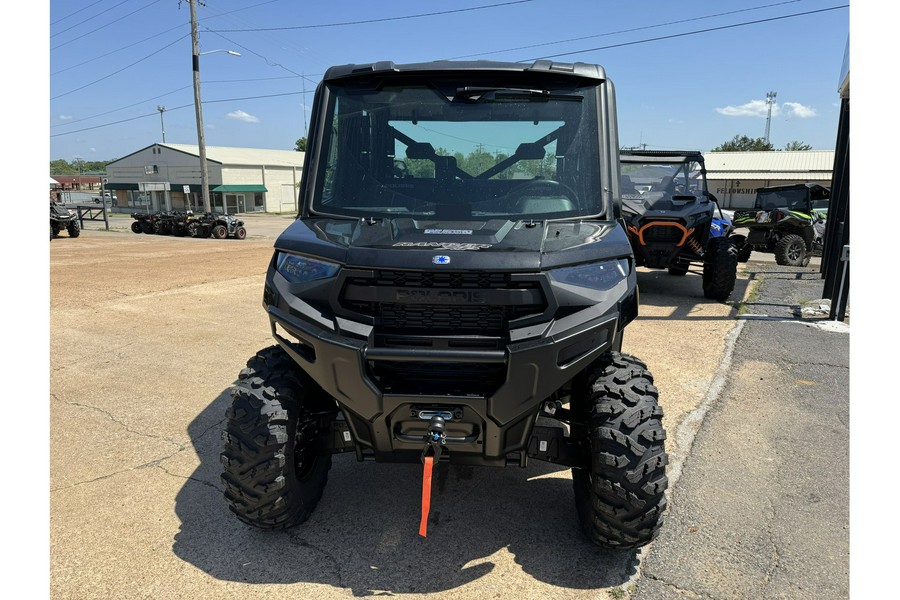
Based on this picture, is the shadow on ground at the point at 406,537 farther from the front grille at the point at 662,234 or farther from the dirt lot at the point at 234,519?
the front grille at the point at 662,234

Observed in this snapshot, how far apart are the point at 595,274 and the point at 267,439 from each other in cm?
174

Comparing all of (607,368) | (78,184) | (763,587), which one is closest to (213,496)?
(607,368)

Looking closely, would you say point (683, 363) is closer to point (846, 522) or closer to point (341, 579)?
point (846, 522)

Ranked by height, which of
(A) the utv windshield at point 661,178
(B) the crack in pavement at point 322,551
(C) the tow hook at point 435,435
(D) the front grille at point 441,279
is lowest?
(B) the crack in pavement at point 322,551

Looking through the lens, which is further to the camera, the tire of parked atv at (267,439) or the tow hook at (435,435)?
the tire of parked atv at (267,439)

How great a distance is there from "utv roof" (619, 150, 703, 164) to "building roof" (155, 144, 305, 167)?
157ft

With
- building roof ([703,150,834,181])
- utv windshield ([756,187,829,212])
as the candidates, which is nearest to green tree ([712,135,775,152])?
building roof ([703,150,834,181])

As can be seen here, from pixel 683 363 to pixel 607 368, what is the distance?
3851 mm

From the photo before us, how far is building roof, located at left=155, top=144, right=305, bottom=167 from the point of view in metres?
53.0

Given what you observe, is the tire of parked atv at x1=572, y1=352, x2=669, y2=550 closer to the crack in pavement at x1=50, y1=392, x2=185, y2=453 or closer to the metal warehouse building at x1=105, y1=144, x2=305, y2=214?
the crack in pavement at x1=50, y1=392, x2=185, y2=453

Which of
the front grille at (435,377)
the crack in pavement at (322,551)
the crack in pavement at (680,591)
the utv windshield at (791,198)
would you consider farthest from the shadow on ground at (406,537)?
the utv windshield at (791,198)

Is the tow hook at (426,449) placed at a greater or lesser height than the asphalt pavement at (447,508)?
greater

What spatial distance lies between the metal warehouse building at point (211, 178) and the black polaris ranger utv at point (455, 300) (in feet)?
167

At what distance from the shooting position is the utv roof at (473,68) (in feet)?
10.1
